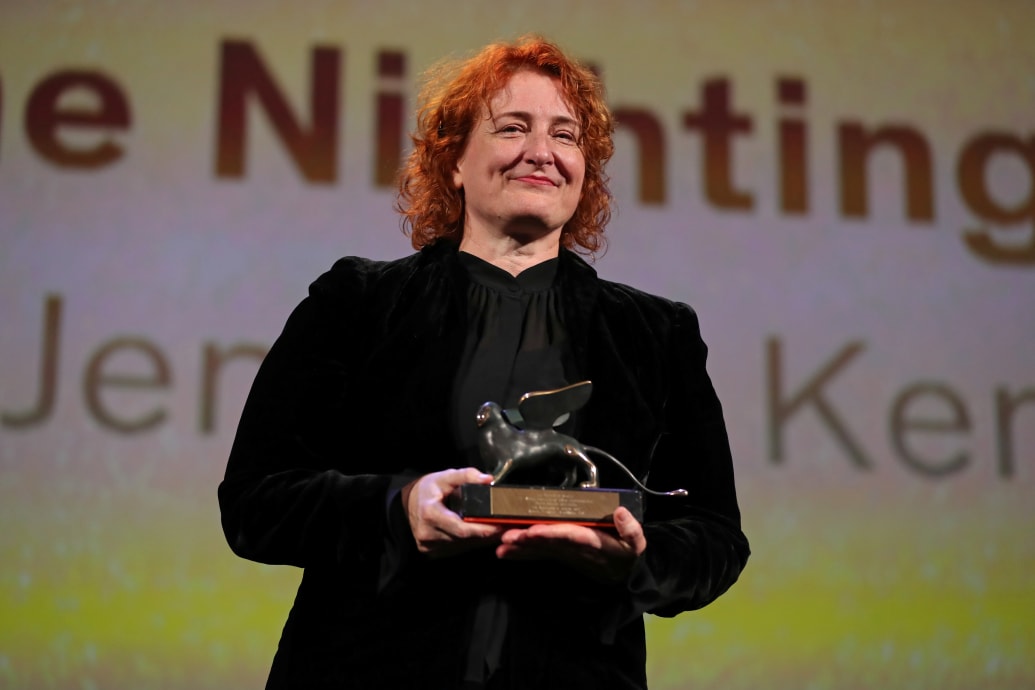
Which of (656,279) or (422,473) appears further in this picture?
(656,279)

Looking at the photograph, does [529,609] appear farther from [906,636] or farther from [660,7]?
[660,7]

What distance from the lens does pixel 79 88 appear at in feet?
9.36

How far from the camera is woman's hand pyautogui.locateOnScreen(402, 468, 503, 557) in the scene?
109 centimetres

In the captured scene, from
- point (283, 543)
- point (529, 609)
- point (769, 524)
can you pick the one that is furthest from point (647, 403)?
point (769, 524)

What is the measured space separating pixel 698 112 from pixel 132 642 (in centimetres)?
187

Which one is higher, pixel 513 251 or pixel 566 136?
pixel 566 136

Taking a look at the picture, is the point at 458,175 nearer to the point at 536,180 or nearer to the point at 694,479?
the point at 536,180

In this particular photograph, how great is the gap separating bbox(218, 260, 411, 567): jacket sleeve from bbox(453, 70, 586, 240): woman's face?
0.18 meters

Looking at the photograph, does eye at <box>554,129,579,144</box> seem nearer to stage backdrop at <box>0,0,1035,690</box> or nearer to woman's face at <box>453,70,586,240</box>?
woman's face at <box>453,70,586,240</box>

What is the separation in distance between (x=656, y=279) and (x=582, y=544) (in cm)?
190

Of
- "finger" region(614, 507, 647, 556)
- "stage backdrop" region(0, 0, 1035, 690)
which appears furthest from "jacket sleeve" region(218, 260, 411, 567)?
"stage backdrop" region(0, 0, 1035, 690)

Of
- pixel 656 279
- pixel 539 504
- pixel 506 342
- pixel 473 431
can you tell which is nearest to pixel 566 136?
pixel 506 342

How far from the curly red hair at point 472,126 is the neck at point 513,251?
0.24ft

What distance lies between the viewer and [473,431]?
4.17ft
